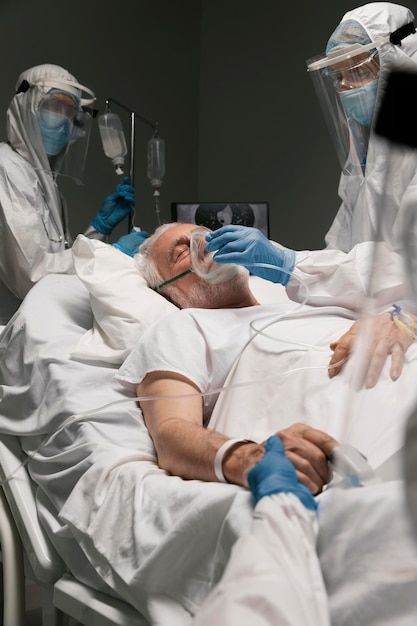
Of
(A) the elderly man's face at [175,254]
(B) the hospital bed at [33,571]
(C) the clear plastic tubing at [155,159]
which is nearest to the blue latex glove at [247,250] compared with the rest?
(A) the elderly man's face at [175,254]

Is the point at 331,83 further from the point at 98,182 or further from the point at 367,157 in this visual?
the point at 98,182

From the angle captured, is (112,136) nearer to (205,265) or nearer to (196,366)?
(205,265)

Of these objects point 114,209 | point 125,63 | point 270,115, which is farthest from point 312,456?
point 125,63

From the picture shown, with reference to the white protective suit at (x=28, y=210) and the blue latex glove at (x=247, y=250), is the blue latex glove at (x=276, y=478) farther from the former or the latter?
the white protective suit at (x=28, y=210)

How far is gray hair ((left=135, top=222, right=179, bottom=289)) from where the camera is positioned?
2145mm

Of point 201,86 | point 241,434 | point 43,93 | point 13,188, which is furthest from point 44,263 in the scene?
point 201,86

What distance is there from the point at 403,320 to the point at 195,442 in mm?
444

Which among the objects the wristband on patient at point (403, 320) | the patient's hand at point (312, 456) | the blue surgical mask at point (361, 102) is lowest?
the patient's hand at point (312, 456)

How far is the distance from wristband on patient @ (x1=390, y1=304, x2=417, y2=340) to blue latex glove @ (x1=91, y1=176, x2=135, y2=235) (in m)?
1.96

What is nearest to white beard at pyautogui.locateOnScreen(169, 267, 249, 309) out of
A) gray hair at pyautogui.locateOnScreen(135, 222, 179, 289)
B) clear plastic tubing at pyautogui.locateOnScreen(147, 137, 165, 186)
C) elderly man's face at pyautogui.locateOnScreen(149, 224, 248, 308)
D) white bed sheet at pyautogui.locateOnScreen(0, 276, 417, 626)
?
elderly man's face at pyautogui.locateOnScreen(149, 224, 248, 308)

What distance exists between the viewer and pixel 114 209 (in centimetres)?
308

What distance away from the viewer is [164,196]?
4688mm

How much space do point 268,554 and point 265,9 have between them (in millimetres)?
3998

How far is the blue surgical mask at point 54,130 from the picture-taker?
3.08m
